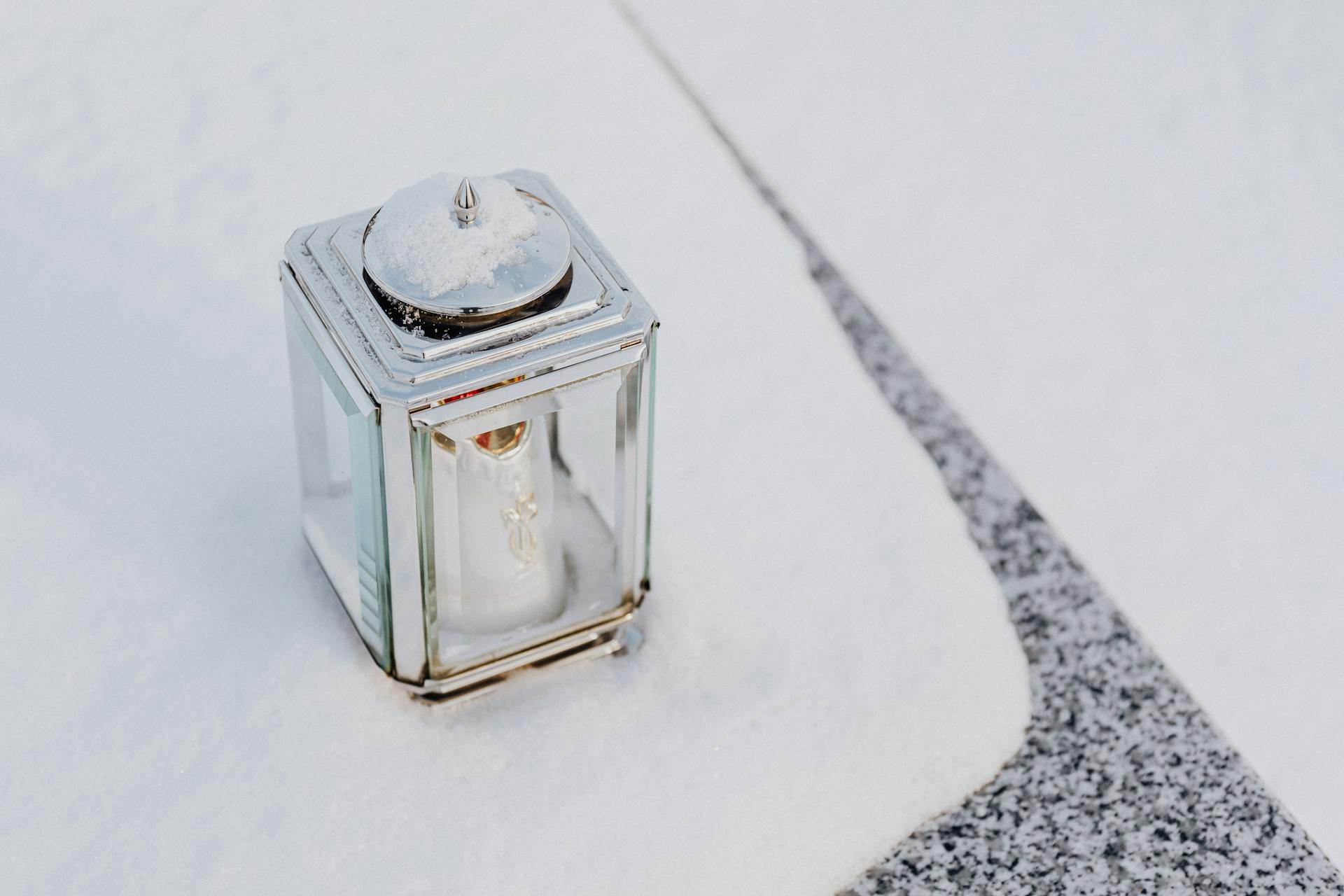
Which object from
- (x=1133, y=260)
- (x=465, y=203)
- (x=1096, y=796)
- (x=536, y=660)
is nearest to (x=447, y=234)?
(x=465, y=203)

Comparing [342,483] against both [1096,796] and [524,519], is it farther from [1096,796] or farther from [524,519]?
[1096,796]

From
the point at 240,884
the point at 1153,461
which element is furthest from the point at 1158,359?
the point at 240,884

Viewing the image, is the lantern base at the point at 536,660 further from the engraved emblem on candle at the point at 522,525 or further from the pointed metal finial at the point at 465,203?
the pointed metal finial at the point at 465,203

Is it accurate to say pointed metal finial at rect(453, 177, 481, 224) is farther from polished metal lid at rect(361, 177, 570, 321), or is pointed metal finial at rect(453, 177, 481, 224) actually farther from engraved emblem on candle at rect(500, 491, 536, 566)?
engraved emblem on candle at rect(500, 491, 536, 566)

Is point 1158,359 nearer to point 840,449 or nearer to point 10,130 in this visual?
point 840,449

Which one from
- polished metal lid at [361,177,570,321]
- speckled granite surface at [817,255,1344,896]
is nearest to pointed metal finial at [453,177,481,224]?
polished metal lid at [361,177,570,321]

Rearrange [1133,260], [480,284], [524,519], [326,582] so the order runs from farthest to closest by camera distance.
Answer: [1133,260], [326,582], [524,519], [480,284]
